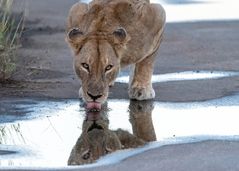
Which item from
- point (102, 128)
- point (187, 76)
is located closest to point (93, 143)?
point (102, 128)

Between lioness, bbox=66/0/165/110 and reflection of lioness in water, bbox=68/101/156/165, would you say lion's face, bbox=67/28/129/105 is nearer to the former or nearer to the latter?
lioness, bbox=66/0/165/110

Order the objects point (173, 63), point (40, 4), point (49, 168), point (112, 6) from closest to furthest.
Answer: point (49, 168) < point (112, 6) < point (173, 63) < point (40, 4)

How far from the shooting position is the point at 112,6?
420 inches

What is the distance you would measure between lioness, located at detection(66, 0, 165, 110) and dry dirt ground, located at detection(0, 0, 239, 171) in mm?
392

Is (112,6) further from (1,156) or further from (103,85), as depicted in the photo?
(1,156)

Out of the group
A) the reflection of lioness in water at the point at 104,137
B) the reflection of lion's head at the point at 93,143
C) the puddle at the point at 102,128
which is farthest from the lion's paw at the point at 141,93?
the reflection of lion's head at the point at 93,143

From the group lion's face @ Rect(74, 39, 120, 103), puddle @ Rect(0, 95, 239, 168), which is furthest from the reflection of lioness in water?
lion's face @ Rect(74, 39, 120, 103)

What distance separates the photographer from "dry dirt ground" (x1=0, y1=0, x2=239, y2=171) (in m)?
8.30

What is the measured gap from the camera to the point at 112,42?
10.2 m

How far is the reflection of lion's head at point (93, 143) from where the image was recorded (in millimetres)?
8529

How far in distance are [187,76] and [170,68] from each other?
530 millimetres

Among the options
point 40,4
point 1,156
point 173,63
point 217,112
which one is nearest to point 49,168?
point 1,156

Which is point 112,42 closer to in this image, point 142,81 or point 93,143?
point 142,81

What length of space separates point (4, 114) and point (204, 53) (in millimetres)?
4253
